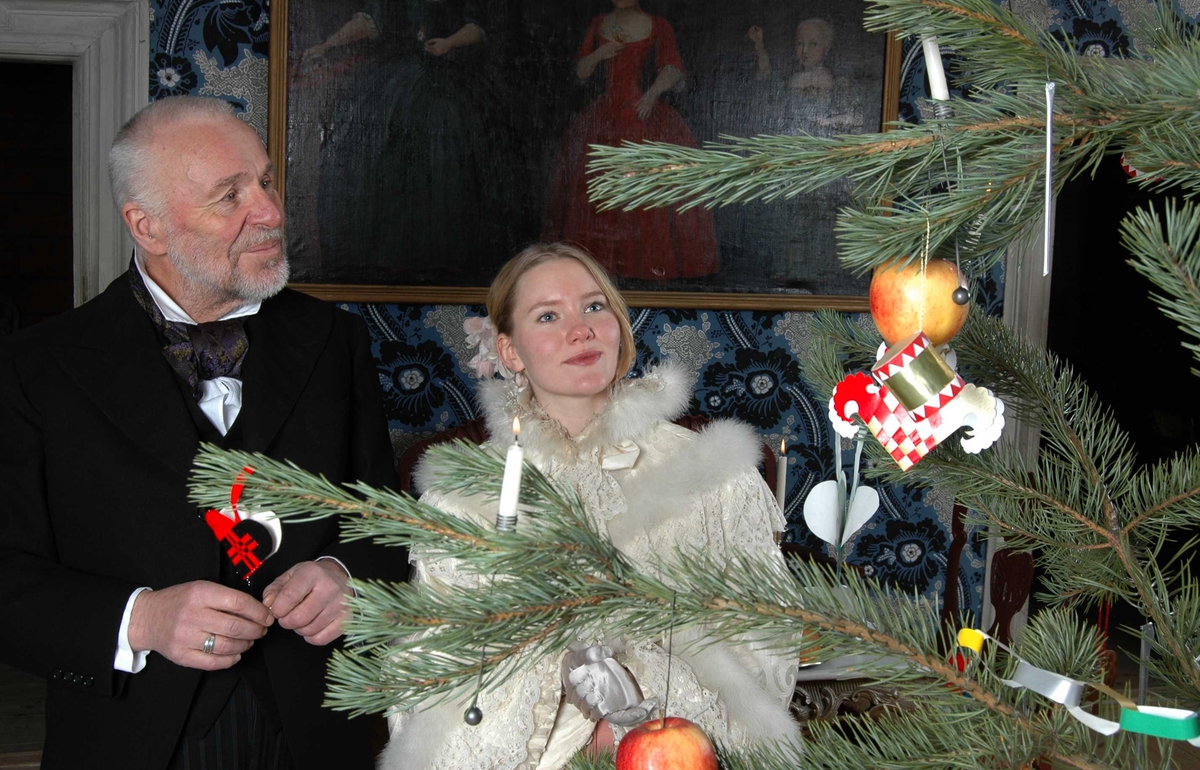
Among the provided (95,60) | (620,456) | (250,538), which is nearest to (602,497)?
(620,456)

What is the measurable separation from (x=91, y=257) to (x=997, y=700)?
3.18 metres

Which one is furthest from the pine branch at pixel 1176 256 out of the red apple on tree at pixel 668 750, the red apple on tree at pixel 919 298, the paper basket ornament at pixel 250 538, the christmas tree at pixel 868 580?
the paper basket ornament at pixel 250 538

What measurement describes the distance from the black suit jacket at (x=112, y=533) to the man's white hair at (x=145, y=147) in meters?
0.15

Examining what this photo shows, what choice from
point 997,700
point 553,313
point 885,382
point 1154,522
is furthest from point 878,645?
point 553,313

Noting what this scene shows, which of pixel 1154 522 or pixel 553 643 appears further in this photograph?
pixel 1154 522

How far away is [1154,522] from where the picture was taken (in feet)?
2.48

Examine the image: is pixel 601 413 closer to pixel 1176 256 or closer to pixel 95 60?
pixel 1176 256

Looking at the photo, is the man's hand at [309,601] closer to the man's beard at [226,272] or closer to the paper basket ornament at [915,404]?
the man's beard at [226,272]

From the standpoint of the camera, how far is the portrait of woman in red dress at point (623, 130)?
11.1ft

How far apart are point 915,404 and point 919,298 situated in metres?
0.07

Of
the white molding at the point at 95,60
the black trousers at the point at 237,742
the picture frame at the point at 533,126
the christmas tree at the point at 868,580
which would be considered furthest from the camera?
the picture frame at the point at 533,126

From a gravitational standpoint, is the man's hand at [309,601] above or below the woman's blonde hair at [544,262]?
below

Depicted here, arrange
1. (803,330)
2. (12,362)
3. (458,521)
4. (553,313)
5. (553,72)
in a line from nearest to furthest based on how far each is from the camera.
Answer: (458,521)
(12,362)
(553,313)
(553,72)
(803,330)

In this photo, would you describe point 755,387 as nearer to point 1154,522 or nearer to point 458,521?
point 1154,522
